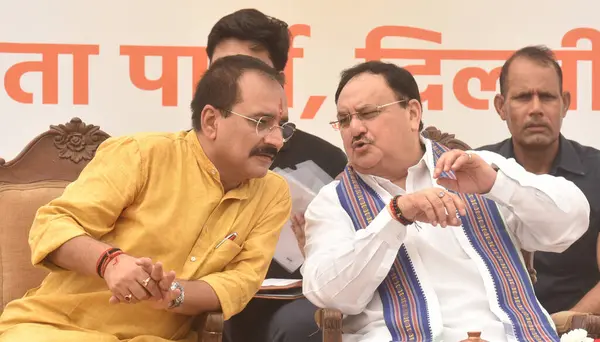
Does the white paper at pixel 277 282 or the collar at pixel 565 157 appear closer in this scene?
the white paper at pixel 277 282

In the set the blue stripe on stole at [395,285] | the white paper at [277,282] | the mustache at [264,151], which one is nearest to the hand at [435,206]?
the blue stripe on stole at [395,285]

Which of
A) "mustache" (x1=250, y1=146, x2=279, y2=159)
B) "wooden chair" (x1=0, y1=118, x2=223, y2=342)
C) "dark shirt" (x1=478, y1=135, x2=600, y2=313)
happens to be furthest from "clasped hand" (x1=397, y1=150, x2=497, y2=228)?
"wooden chair" (x1=0, y1=118, x2=223, y2=342)

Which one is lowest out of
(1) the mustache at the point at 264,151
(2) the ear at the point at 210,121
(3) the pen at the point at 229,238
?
(3) the pen at the point at 229,238

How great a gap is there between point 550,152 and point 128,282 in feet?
7.18

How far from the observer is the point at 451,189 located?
3.03m

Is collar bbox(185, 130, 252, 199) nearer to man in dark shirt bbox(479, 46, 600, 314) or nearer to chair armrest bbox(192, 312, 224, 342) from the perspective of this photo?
chair armrest bbox(192, 312, 224, 342)

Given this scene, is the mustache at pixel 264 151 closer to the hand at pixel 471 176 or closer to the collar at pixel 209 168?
the collar at pixel 209 168

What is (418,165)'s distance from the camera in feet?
10.4

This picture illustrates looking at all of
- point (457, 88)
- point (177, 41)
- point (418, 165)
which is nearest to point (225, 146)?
point (418, 165)

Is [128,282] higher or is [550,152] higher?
[550,152]

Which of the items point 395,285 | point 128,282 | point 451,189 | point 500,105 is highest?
point 500,105

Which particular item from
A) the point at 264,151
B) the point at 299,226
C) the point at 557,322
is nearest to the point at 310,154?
the point at 299,226

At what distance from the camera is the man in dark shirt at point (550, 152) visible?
3783 millimetres

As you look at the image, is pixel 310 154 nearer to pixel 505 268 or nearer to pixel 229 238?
pixel 229 238
